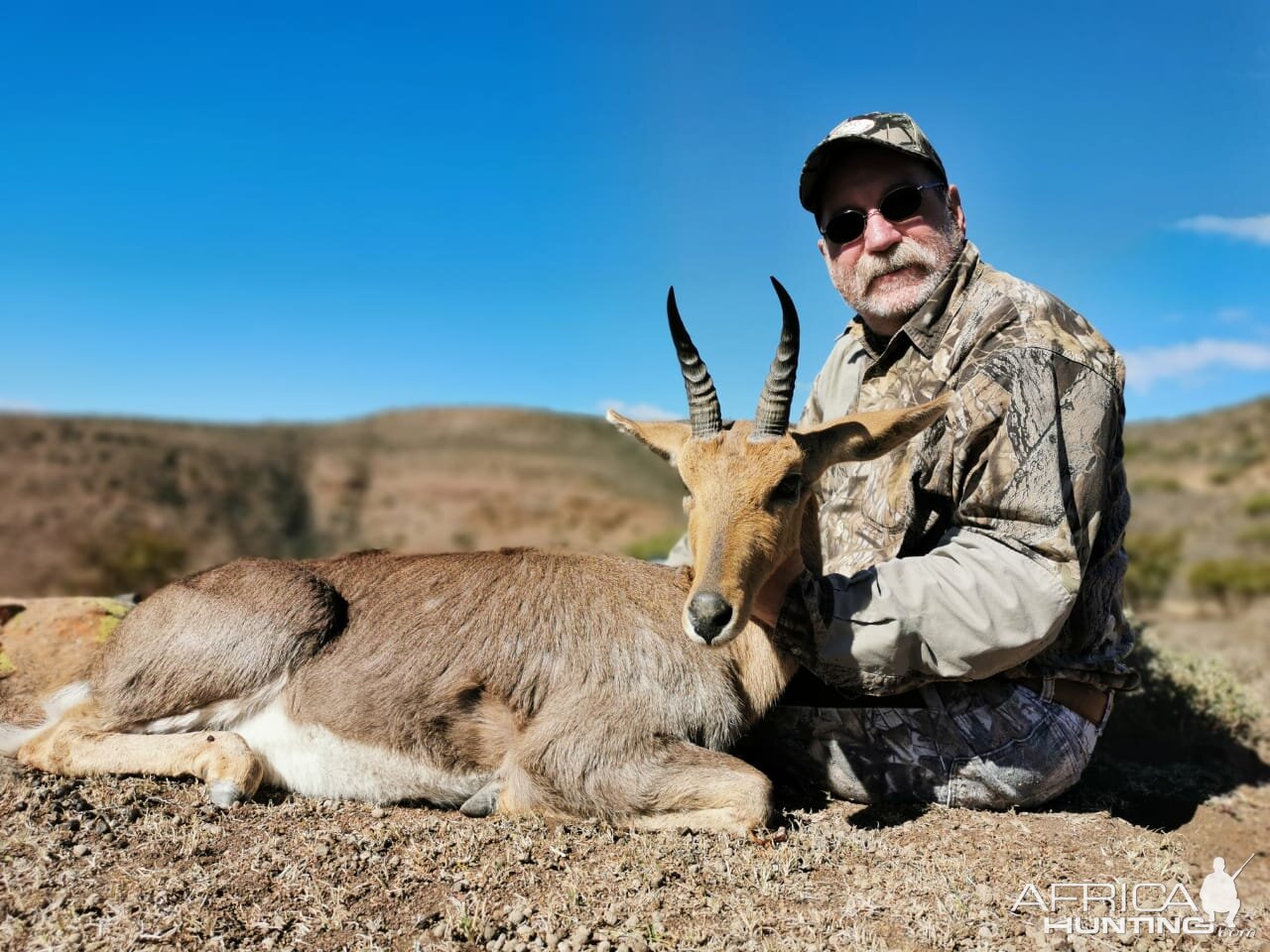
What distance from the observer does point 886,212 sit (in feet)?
21.8

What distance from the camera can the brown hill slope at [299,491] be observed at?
63062 millimetres

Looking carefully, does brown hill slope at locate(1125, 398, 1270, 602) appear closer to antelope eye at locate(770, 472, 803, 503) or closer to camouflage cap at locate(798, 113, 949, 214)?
camouflage cap at locate(798, 113, 949, 214)

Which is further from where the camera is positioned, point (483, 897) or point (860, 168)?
point (860, 168)

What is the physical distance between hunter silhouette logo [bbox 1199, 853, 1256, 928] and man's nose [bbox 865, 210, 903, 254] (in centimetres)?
428

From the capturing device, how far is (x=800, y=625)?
17.2ft

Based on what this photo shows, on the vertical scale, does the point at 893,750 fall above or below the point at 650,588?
below

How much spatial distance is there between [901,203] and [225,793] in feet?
19.0

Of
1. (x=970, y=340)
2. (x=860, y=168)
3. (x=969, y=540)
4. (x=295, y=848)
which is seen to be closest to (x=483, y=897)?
(x=295, y=848)

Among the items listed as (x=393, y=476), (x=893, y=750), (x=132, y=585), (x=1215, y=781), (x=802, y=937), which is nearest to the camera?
(x=802, y=937)

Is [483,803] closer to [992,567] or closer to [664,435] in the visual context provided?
[664,435]

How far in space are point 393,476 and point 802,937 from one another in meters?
76.9

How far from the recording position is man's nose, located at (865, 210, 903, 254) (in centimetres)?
661

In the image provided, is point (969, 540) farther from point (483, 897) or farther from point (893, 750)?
point (483, 897)

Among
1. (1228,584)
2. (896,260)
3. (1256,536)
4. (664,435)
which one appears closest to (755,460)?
(664,435)
